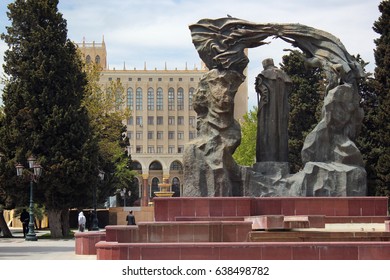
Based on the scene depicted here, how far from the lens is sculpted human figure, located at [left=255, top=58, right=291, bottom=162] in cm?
1959

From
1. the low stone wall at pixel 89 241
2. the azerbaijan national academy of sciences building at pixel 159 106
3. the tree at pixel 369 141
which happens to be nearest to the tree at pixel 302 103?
the tree at pixel 369 141

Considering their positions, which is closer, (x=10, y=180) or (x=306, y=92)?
(x=10, y=180)

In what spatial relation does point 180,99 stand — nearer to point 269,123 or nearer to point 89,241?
point 269,123

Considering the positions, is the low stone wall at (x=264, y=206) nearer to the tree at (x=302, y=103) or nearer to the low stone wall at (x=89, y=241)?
the low stone wall at (x=89, y=241)

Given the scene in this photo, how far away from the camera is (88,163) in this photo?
100 ft

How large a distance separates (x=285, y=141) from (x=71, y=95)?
13.9m

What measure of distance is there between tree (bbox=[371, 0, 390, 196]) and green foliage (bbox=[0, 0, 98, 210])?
11.8m

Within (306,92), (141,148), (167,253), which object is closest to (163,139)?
(141,148)

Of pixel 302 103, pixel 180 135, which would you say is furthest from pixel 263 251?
pixel 180 135

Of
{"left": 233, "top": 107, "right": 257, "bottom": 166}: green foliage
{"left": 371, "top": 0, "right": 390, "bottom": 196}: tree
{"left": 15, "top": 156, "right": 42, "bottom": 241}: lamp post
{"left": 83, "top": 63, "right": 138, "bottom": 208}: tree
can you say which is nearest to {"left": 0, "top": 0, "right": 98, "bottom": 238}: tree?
{"left": 15, "top": 156, "right": 42, "bottom": 241}: lamp post

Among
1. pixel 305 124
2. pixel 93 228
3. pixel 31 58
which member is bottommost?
pixel 93 228

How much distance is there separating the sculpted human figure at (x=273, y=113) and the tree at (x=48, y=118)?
40.9 feet

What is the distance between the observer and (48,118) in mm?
30281

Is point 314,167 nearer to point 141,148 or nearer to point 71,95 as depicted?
point 71,95
